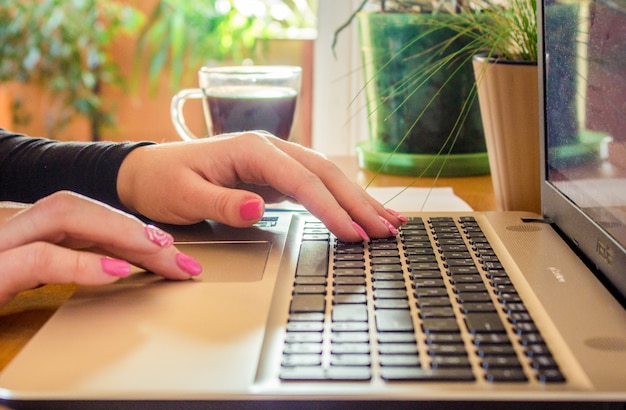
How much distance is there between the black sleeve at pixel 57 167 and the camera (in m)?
0.75

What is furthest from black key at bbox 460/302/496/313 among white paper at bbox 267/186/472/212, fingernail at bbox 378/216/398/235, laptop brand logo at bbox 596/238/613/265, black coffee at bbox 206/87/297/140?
black coffee at bbox 206/87/297/140

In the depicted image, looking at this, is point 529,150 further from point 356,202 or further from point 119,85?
point 119,85

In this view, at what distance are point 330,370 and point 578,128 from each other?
1.12ft

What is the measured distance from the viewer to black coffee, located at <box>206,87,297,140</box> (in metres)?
0.99

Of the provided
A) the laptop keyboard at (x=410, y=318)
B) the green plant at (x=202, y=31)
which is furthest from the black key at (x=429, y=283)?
the green plant at (x=202, y=31)

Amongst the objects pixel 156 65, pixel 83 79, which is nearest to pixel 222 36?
pixel 156 65

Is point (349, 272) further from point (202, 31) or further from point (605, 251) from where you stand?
point (202, 31)

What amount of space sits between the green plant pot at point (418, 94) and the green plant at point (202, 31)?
1.74 m

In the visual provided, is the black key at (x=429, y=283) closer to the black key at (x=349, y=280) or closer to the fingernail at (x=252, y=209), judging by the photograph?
the black key at (x=349, y=280)

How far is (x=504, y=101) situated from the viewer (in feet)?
2.71

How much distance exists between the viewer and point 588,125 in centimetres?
58

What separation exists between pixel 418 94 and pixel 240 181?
454 millimetres

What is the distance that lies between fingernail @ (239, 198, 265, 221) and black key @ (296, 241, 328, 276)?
45mm

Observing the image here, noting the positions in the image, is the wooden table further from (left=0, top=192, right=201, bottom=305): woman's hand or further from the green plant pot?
the green plant pot
